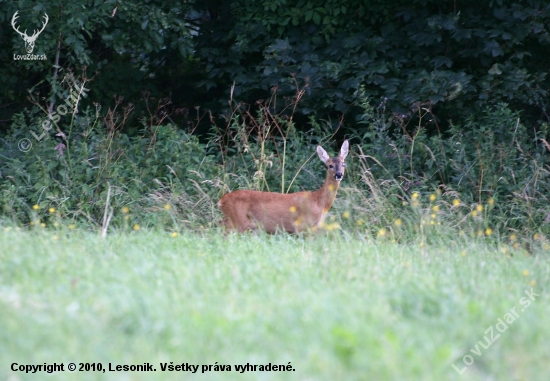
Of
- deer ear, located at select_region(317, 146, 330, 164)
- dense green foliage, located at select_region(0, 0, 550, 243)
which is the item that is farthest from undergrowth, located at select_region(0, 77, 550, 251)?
deer ear, located at select_region(317, 146, 330, 164)

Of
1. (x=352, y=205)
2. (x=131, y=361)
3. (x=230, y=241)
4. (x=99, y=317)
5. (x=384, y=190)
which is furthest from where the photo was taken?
(x=384, y=190)

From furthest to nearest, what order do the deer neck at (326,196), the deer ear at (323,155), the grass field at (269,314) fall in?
the deer ear at (323,155) < the deer neck at (326,196) < the grass field at (269,314)

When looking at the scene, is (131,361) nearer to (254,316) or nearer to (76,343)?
(76,343)

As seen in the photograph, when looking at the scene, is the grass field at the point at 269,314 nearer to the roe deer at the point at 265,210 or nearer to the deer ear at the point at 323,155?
the roe deer at the point at 265,210

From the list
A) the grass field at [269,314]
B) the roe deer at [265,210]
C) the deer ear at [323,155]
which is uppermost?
the grass field at [269,314]

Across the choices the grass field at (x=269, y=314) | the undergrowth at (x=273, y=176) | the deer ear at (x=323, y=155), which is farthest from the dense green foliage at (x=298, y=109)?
the grass field at (x=269, y=314)

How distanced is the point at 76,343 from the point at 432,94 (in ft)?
25.6

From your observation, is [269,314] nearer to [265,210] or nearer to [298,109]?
[265,210]

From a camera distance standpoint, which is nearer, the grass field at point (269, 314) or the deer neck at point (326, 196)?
the grass field at point (269, 314)

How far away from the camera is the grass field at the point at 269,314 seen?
3.50 meters

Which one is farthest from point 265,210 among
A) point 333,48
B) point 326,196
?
point 333,48

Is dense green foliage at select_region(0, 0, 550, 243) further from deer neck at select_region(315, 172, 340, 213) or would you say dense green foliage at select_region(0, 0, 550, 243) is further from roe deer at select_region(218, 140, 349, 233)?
roe deer at select_region(218, 140, 349, 233)

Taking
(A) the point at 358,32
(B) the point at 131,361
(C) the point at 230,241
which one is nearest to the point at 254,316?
(B) the point at 131,361

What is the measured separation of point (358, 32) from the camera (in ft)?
37.5
